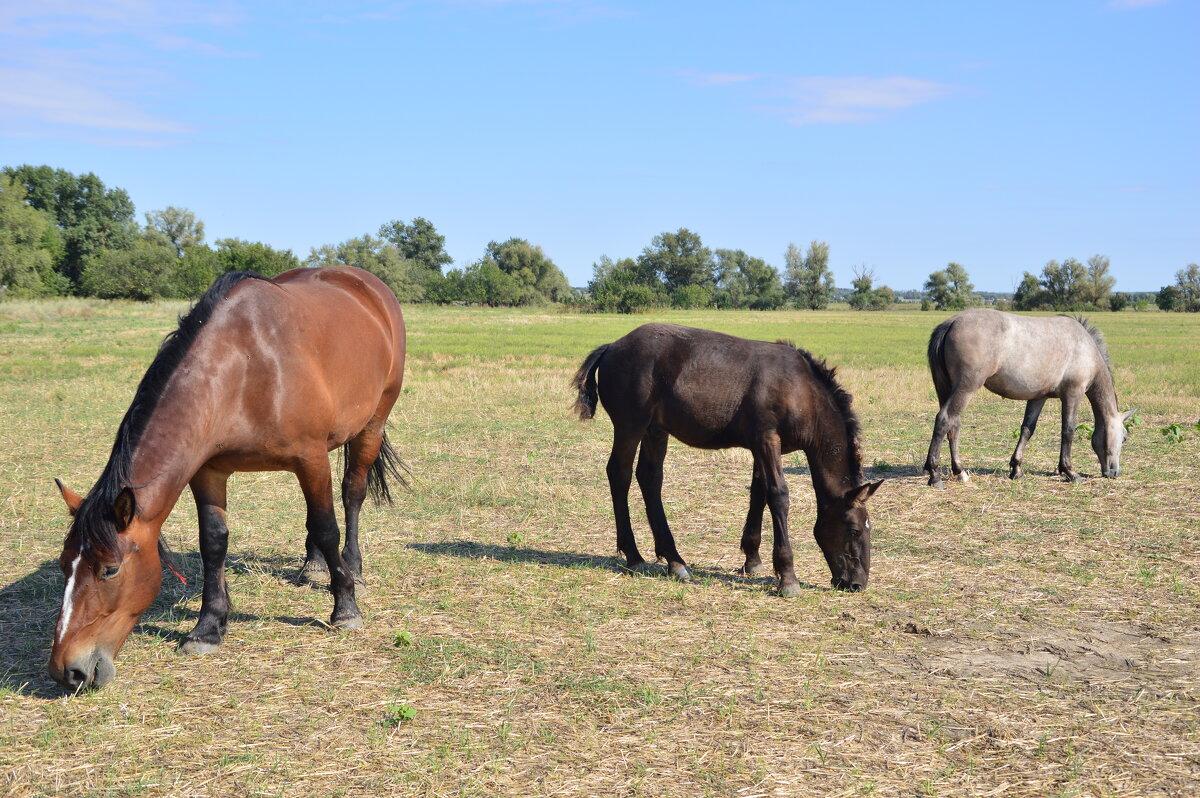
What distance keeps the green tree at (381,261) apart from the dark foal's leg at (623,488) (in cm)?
8261

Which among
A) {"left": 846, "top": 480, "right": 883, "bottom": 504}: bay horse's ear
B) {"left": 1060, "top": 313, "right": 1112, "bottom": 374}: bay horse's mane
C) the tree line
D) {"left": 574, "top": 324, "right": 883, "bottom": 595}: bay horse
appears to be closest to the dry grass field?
{"left": 574, "top": 324, "right": 883, "bottom": 595}: bay horse

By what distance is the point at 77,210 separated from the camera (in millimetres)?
86250

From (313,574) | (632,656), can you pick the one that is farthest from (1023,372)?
(313,574)

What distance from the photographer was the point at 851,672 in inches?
193

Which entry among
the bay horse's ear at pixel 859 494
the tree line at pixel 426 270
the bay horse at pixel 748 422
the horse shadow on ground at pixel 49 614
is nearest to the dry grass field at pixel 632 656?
the horse shadow on ground at pixel 49 614

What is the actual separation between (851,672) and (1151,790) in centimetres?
158

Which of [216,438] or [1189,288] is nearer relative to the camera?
[216,438]

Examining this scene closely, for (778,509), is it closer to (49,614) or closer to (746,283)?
(49,614)

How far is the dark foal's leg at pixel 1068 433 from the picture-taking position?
1042 cm

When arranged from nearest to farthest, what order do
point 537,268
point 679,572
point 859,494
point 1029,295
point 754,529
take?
point 859,494 → point 679,572 → point 754,529 → point 1029,295 → point 537,268

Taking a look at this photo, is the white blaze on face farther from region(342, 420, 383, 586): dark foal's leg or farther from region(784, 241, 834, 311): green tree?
region(784, 241, 834, 311): green tree

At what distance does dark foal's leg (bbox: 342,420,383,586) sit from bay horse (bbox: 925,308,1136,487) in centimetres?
695

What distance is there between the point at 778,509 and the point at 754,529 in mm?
488

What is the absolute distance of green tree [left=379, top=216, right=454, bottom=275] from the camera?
385ft
